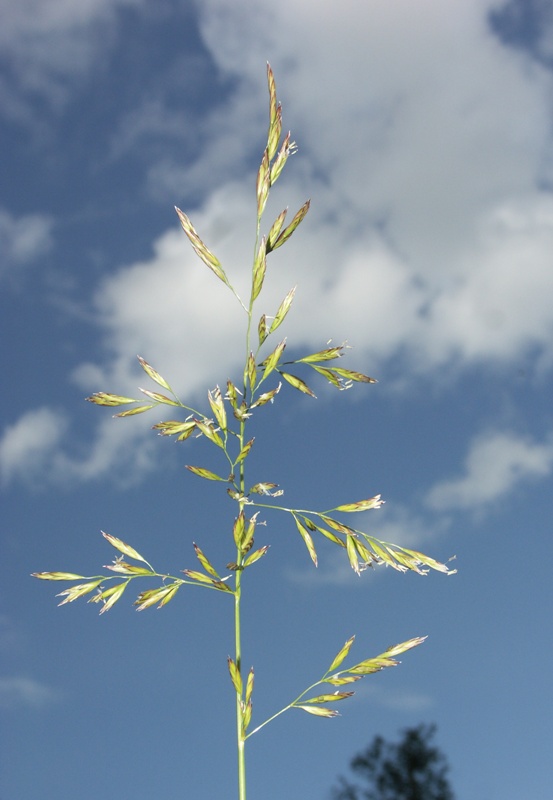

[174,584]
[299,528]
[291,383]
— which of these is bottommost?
[174,584]

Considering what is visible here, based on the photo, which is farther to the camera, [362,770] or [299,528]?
[362,770]

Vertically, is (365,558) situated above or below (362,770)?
below

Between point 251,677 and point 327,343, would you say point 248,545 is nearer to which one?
point 251,677

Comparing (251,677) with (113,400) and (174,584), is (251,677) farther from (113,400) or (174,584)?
(113,400)

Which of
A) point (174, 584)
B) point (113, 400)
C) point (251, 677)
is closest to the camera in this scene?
point (251, 677)

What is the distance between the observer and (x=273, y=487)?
1962mm

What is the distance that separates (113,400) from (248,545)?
1.76 ft

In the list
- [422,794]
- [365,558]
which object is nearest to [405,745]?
[422,794]

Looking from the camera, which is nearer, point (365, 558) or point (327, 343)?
point (365, 558)

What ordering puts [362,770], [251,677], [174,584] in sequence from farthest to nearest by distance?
[362,770] < [174,584] < [251,677]

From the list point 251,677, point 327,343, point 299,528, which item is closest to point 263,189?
point 327,343

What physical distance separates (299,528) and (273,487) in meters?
0.16

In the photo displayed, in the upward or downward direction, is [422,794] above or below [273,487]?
above

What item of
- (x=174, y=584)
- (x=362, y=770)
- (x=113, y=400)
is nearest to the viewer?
(x=174, y=584)
